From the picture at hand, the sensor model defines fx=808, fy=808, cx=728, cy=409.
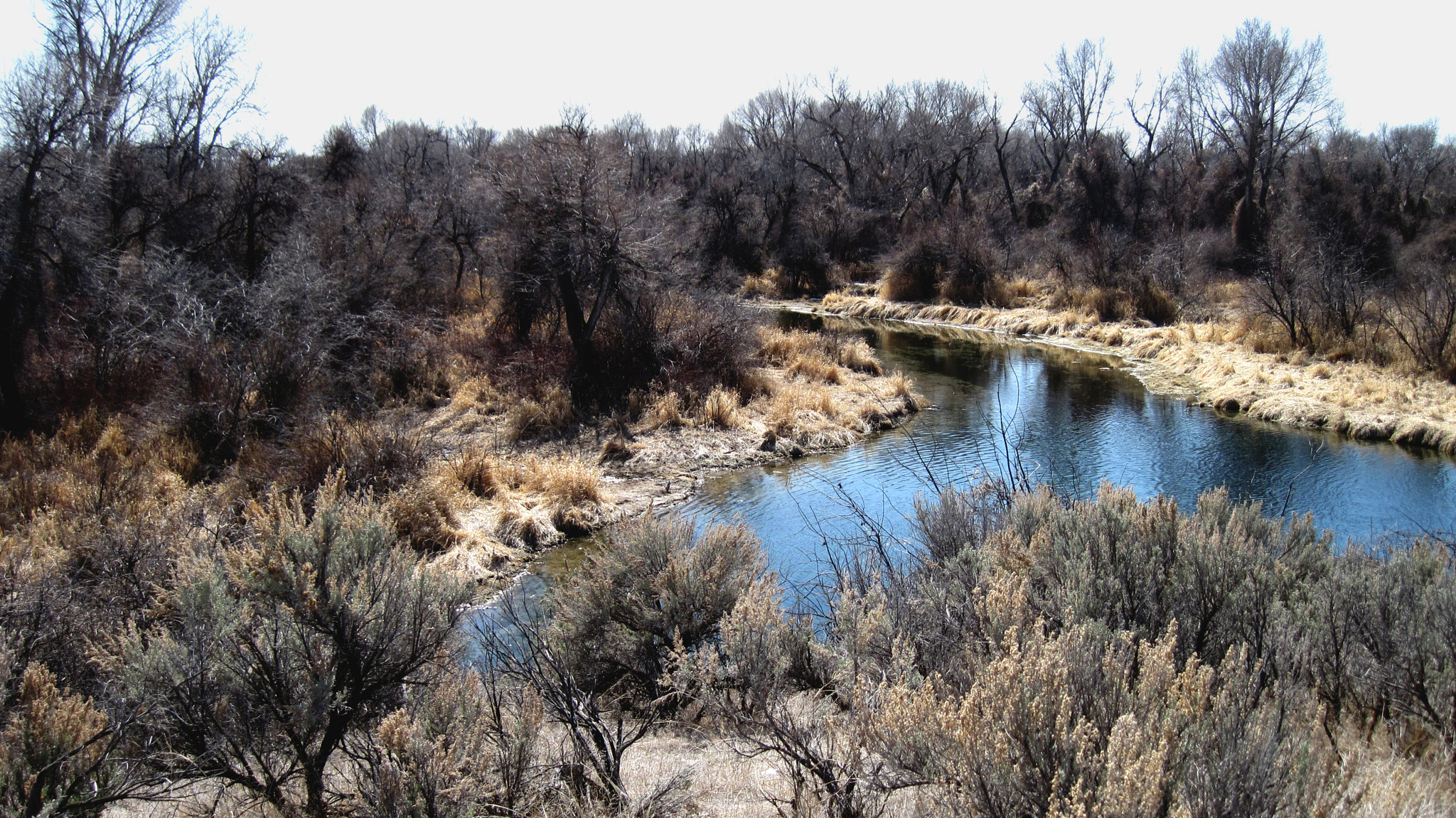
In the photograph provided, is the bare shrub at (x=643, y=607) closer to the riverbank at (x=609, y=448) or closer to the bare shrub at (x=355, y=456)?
the riverbank at (x=609, y=448)

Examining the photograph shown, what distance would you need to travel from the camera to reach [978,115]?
180 feet

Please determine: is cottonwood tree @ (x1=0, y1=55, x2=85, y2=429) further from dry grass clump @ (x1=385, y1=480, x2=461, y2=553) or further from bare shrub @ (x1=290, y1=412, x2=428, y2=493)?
dry grass clump @ (x1=385, y1=480, x2=461, y2=553)

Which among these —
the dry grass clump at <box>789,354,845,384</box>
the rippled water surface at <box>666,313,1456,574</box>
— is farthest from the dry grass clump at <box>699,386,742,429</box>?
the dry grass clump at <box>789,354,845,384</box>

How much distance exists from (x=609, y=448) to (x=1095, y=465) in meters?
8.29

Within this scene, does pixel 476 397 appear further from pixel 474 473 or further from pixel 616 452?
pixel 474 473

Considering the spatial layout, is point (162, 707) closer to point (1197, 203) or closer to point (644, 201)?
point (644, 201)

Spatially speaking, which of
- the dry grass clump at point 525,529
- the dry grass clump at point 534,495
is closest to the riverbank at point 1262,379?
the dry grass clump at point 534,495

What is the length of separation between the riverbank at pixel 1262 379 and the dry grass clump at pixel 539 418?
1414 centimetres

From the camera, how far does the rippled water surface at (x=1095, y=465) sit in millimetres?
11148

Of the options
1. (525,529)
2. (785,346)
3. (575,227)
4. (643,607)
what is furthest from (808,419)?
(643,607)

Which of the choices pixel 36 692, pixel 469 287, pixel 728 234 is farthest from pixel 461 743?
pixel 728 234

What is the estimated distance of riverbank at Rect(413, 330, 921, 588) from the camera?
1035 cm

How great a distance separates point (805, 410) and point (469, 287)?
15.4m

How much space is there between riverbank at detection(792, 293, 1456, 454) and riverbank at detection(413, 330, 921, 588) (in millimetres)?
7322
